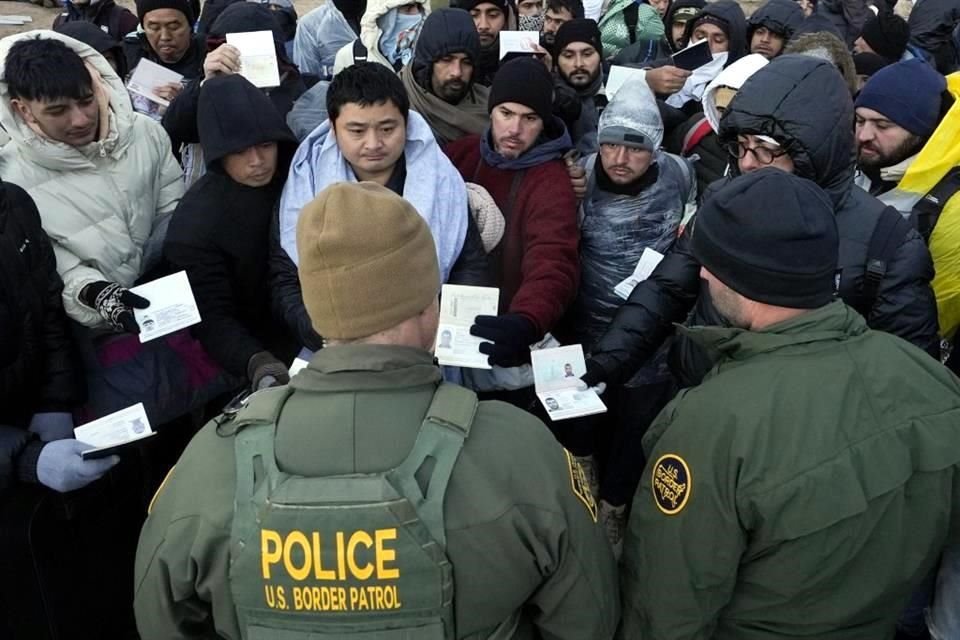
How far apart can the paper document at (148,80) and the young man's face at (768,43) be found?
12.8 ft

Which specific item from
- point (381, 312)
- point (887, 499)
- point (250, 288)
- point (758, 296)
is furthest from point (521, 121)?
point (887, 499)

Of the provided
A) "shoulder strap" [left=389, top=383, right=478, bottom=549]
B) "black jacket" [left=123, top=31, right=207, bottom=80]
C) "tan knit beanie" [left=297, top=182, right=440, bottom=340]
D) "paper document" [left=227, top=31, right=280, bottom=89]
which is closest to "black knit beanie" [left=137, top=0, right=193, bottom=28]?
"black jacket" [left=123, top=31, right=207, bottom=80]

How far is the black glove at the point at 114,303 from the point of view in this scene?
2799 millimetres

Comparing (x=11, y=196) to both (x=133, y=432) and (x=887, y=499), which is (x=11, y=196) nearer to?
(x=133, y=432)

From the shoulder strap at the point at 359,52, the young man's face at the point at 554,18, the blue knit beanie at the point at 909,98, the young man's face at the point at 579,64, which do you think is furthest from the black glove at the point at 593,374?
the young man's face at the point at 554,18

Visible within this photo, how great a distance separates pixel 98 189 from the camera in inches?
120

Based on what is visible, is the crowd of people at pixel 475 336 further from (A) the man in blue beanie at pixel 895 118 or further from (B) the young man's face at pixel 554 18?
(B) the young man's face at pixel 554 18

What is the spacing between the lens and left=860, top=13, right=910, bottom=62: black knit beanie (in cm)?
566

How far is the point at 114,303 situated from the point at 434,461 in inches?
75.8

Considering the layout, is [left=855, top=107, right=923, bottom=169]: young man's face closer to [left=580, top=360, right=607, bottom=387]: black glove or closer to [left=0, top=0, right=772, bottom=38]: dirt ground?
[left=580, top=360, right=607, bottom=387]: black glove

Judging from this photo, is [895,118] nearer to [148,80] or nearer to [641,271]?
[641,271]

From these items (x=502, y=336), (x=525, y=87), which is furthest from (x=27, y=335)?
(x=525, y=87)

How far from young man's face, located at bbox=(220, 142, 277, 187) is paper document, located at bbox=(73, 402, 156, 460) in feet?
3.44

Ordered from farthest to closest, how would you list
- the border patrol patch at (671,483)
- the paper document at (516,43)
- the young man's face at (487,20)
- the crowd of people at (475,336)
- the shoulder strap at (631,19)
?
the shoulder strap at (631,19)
the young man's face at (487,20)
the paper document at (516,43)
the border patrol patch at (671,483)
the crowd of people at (475,336)
